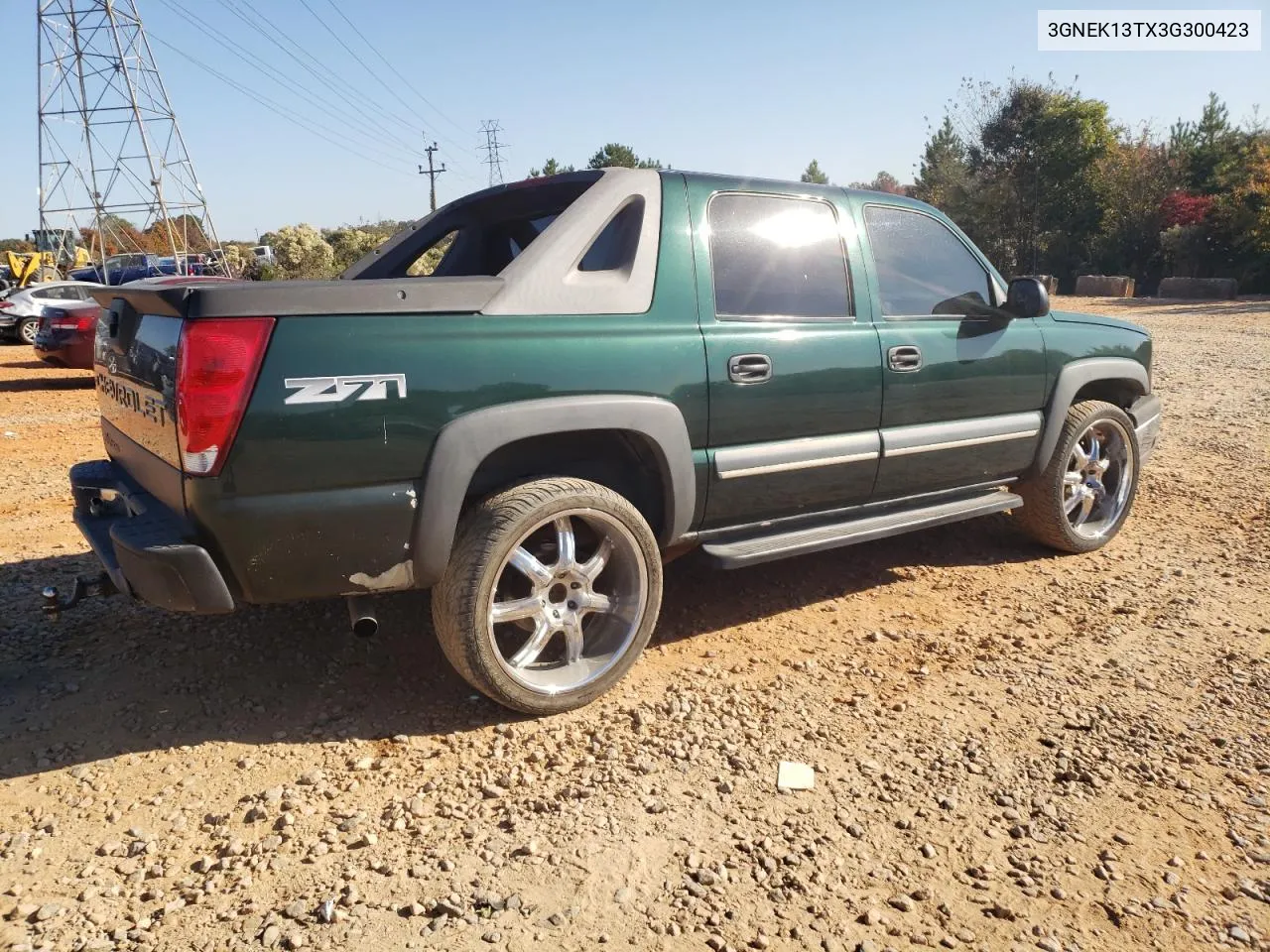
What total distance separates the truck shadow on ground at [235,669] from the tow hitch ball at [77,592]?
37cm

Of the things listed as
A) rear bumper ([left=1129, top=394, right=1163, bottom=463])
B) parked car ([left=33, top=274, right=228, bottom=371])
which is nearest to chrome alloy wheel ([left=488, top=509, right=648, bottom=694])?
rear bumper ([left=1129, top=394, right=1163, bottom=463])

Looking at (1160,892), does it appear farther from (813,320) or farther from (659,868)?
(813,320)

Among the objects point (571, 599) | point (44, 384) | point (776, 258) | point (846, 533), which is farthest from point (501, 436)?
point (44, 384)

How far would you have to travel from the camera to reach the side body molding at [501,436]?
288cm

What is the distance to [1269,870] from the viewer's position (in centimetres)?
244

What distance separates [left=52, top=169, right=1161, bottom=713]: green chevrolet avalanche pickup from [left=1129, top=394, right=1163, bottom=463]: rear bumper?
666mm

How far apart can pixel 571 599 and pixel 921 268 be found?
2329 mm

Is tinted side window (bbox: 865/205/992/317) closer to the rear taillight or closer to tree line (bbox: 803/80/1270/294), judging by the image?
the rear taillight

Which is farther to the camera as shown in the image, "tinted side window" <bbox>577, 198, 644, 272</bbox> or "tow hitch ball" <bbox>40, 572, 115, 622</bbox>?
"tinted side window" <bbox>577, 198, 644, 272</bbox>

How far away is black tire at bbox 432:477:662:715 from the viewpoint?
299cm

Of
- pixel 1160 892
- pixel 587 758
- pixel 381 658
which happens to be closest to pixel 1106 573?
pixel 1160 892

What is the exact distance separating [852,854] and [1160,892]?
29.9 inches

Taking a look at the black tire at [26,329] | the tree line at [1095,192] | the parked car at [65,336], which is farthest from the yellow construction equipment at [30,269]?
the tree line at [1095,192]

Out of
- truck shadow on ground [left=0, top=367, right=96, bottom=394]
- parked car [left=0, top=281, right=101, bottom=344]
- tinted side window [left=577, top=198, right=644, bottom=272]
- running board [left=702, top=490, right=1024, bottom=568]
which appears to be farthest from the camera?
parked car [left=0, top=281, right=101, bottom=344]
